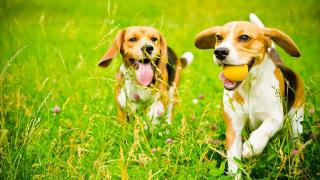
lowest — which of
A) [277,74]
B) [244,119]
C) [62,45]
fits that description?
[62,45]

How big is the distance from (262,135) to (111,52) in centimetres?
197

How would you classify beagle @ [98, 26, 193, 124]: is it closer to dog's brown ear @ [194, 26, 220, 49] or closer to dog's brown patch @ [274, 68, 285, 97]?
dog's brown ear @ [194, 26, 220, 49]

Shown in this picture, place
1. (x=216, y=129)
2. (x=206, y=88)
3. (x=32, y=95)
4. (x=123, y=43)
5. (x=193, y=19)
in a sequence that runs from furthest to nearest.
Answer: (x=193, y=19) < (x=206, y=88) < (x=32, y=95) < (x=123, y=43) < (x=216, y=129)

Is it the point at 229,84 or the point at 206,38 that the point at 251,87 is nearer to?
the point at 229,84

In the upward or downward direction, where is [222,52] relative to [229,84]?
upward

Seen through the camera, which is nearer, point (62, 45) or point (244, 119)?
point (244, 119)

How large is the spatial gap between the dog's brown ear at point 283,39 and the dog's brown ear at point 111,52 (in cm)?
168

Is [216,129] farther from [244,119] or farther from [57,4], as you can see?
[57,4]

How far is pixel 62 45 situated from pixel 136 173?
8.08 m

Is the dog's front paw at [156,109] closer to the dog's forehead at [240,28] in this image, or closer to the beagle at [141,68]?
the beagle at [141,68]

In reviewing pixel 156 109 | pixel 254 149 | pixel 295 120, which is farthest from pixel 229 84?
pixel 156 109

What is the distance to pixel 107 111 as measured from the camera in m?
4.99

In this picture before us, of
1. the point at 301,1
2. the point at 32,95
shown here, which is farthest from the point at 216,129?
the point at 301,1

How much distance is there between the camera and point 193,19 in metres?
16.1
